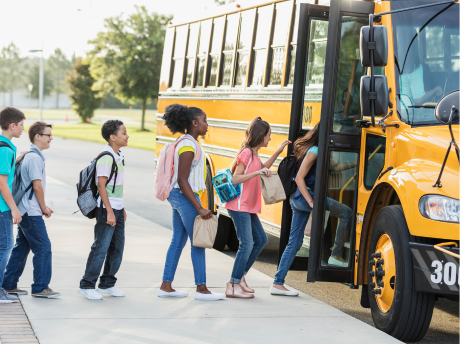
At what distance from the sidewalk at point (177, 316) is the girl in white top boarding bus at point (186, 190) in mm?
178

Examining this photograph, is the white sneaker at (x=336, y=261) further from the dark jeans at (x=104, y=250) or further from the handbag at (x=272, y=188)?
the dark jeans at (x=104, y=250)

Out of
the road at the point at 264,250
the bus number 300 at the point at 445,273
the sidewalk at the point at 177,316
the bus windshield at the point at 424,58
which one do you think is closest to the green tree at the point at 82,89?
the road at the point at 264,250

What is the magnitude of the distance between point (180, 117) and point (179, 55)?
556 centimetres

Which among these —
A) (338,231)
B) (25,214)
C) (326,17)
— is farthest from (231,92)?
(25,214)

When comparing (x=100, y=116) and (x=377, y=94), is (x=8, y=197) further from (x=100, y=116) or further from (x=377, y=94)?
(x=100, y=116)

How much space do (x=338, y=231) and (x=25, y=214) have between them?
248cm

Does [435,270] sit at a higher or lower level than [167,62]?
lower

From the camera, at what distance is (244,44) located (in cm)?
880

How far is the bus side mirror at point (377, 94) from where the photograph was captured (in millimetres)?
5117

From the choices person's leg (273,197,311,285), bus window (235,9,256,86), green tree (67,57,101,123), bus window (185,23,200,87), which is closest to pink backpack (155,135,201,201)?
person's leg (273,197,311,285)

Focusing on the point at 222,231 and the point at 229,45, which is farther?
the point at 229,45

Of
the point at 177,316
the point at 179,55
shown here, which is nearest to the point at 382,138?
the point at 177,316

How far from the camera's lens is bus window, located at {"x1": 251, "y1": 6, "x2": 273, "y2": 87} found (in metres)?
8.20

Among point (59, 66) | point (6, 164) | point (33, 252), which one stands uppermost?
point (59, 66)
